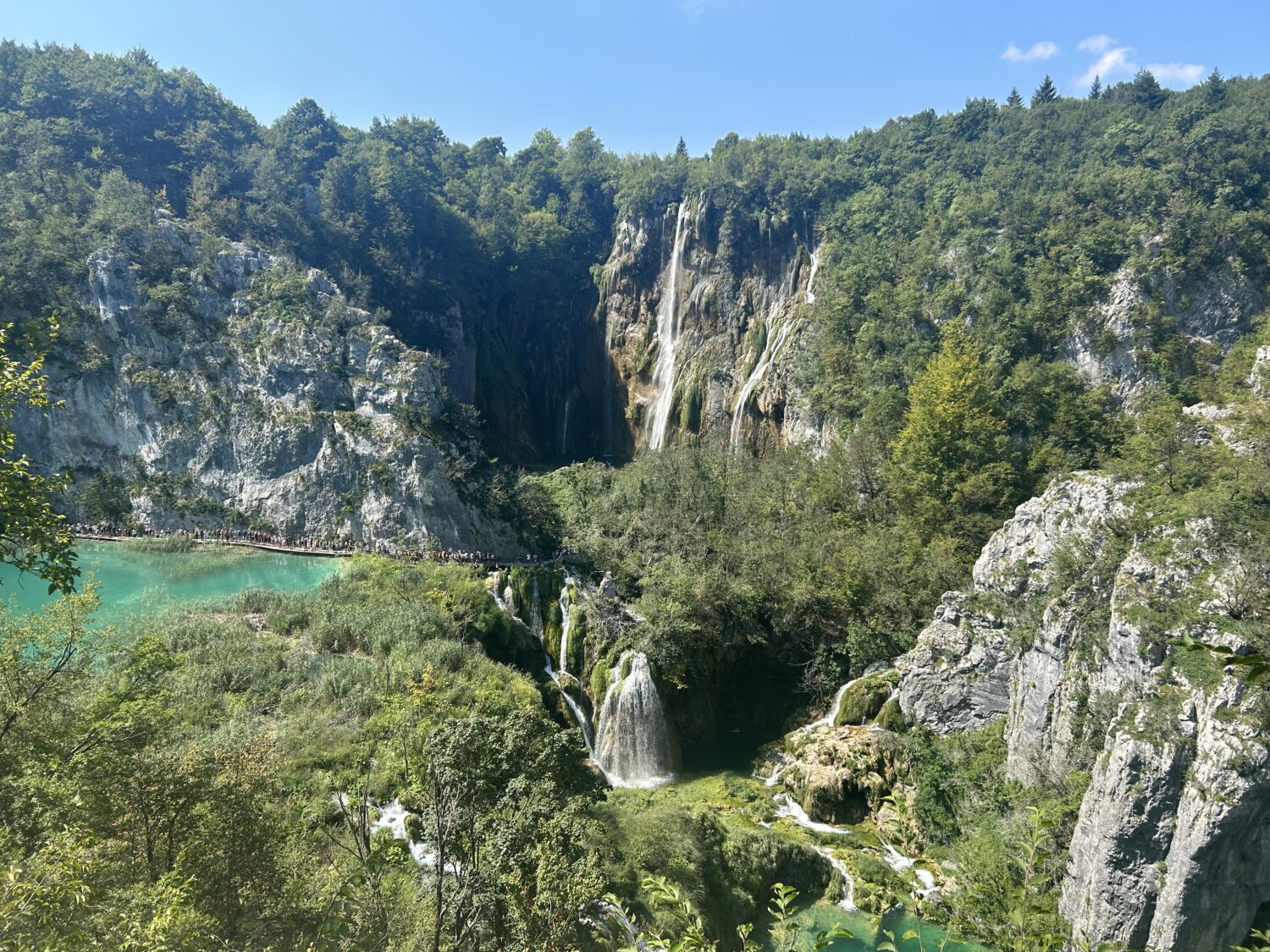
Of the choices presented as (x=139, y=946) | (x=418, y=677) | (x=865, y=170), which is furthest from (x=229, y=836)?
(x=865, y=170)

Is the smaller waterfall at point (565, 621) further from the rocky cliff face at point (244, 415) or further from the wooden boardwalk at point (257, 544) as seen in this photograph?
the rocky cliff face at point (244, 415)

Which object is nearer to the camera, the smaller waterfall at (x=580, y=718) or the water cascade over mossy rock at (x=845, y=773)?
the water cascade over mossy rock at (x=845, y=773)

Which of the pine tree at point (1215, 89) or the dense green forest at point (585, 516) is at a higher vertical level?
the pine tree at point (1215, 89)

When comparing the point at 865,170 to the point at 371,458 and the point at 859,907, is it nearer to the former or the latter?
the point at 371,458

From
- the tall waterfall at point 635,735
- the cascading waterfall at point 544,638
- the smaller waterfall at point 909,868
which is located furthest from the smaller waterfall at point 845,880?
the cascading waterfall at point 544,638

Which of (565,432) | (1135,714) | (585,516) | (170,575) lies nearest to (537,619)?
(585,516)

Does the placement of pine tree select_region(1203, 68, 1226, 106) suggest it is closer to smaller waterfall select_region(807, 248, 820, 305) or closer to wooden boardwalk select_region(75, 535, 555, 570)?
smaller waterfall select_region(807, 248, 820, 305)
